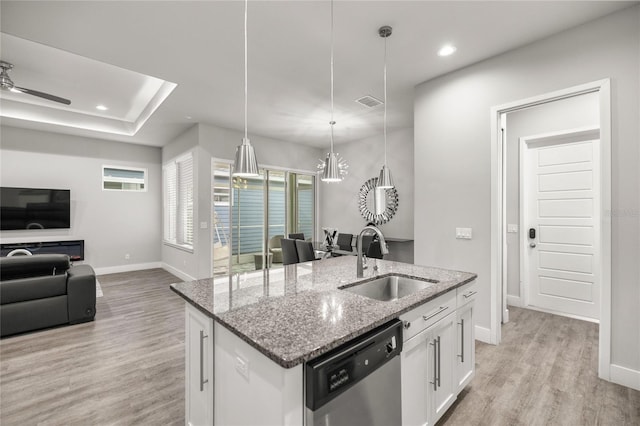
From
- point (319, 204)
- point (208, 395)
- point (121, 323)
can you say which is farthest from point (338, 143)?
point (208, 395)

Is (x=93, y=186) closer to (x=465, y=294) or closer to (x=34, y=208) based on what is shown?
(x=34, y=208)

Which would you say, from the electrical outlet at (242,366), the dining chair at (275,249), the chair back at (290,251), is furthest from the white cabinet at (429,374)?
the dining chair at (275,249)

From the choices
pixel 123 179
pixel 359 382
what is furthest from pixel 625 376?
pixel 123 179

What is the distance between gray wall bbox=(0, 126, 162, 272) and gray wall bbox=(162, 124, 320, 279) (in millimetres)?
998

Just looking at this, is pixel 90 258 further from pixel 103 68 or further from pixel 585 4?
pixel 585 4

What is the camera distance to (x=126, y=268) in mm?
6359

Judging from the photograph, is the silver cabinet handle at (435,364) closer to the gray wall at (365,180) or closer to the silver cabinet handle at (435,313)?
the silver cabinet handle at (435,313)

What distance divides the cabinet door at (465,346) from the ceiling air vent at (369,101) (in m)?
2.95

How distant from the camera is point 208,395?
1421 mm

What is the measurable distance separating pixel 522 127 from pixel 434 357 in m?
3.72

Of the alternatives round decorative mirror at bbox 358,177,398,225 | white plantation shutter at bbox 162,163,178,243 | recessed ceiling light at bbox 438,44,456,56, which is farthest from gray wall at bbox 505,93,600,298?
white plantation shutter at bbox 162,163,178,243

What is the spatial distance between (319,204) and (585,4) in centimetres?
545

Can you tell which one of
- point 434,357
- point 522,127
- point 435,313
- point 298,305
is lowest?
point 434,357

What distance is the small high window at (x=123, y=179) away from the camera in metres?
6.19
